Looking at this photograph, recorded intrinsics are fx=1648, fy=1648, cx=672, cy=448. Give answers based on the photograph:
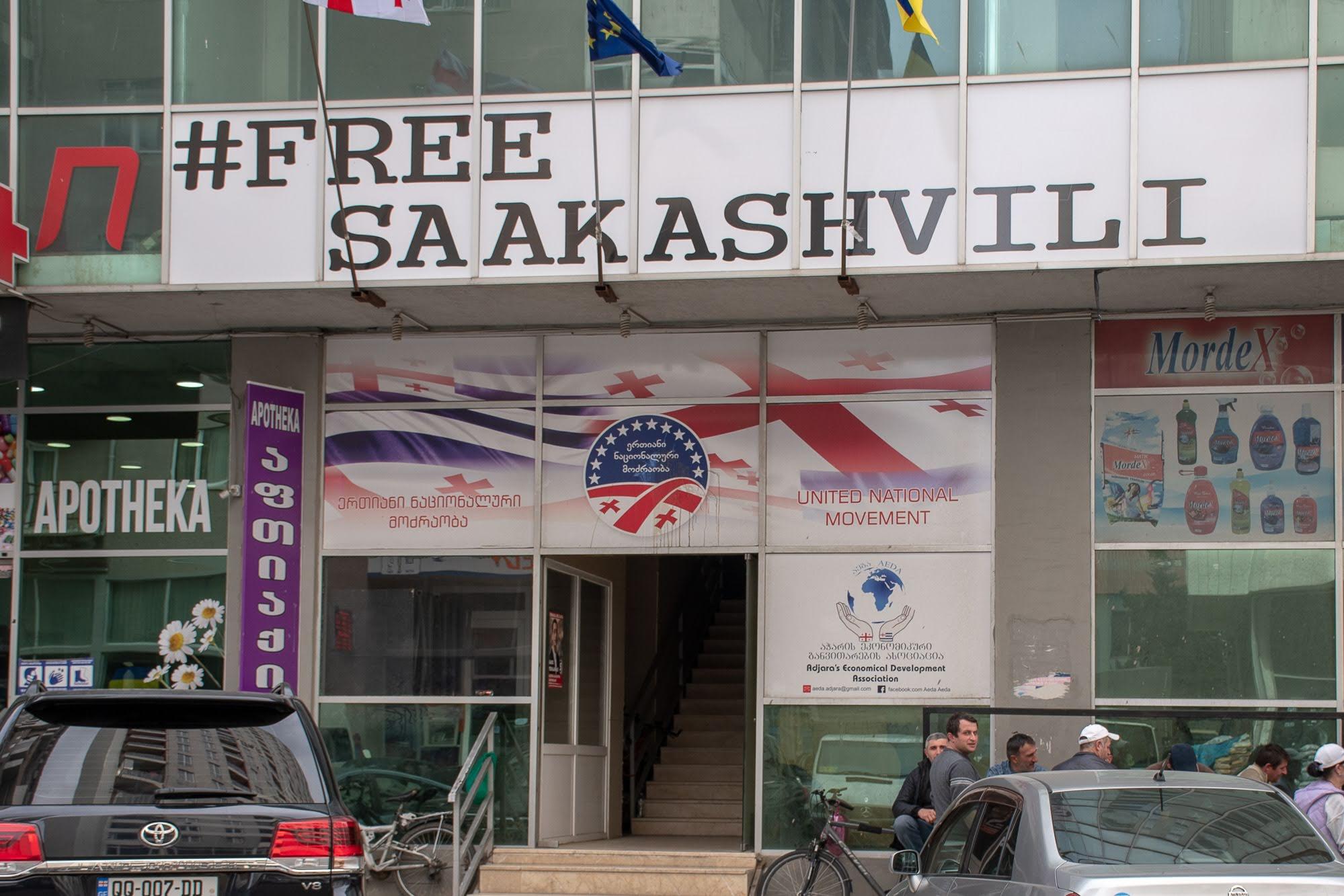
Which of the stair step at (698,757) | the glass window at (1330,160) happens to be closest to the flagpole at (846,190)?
the glass window at (1330,160)

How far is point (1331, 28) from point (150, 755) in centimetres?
991

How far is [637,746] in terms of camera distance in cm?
1761

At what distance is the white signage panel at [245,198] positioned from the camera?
522 inches

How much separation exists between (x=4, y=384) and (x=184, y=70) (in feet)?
11.6

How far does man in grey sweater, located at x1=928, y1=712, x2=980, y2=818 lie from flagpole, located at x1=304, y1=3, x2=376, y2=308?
569cm

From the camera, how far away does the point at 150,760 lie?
702cm

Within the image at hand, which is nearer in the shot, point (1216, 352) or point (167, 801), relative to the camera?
point (167, 801)

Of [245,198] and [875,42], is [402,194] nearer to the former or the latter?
[245,198]

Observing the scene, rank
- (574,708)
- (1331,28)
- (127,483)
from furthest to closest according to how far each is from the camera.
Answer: (574,708) → (127,483) → (1331,28)

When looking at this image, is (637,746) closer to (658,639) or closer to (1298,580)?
(658,639)

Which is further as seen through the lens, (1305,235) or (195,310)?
(195,310)

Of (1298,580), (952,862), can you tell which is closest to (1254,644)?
(1298,580)

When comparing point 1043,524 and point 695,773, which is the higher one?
point 1043,524

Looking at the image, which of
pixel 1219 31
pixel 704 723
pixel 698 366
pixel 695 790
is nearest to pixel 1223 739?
pixel 698 366
